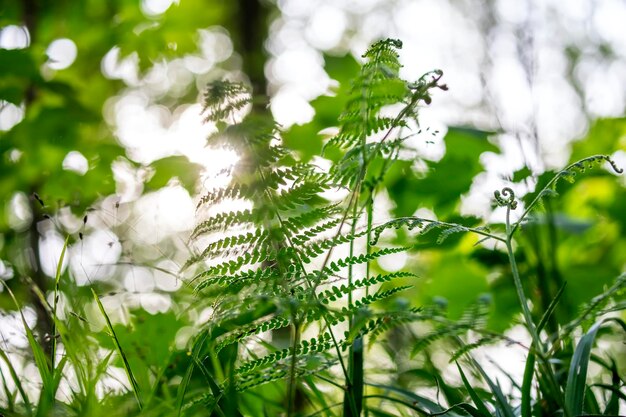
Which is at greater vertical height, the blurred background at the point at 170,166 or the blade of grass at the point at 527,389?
the blurred background at the point at 170,166

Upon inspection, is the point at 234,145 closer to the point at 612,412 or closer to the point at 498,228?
the point at 612,412

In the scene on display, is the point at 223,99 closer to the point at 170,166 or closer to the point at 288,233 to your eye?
the point at 288,233

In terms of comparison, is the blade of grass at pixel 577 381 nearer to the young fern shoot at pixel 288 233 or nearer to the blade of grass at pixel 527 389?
the blade of grass at pixel 527 389

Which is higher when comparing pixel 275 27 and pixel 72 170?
pixel 275 27

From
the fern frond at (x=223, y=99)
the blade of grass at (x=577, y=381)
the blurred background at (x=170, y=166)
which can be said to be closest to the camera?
the blade of grass at (x=577, y=381)

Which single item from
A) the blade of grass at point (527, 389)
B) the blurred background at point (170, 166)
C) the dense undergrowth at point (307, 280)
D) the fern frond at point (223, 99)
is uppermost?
the blurred background at point (170, 166)

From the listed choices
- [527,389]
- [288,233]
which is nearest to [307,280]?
[288,233]

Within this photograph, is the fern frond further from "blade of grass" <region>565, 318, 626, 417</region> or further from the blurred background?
"blade of grass" <region>565, 318, 626, 417</region>

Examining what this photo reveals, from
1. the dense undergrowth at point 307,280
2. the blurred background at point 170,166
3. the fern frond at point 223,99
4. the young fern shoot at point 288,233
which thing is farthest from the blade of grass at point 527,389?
the fern frond at point 223,99

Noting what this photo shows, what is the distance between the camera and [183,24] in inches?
98.9

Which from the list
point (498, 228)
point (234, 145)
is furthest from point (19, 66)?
point (498, 228)

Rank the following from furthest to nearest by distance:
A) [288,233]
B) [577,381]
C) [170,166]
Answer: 1. [170,166]
2. [288,233]
3. [577,381]

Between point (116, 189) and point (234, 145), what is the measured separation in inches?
54.6

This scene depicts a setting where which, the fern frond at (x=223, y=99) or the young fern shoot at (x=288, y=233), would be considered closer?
the young fern shoot at (x=288, y=233)
